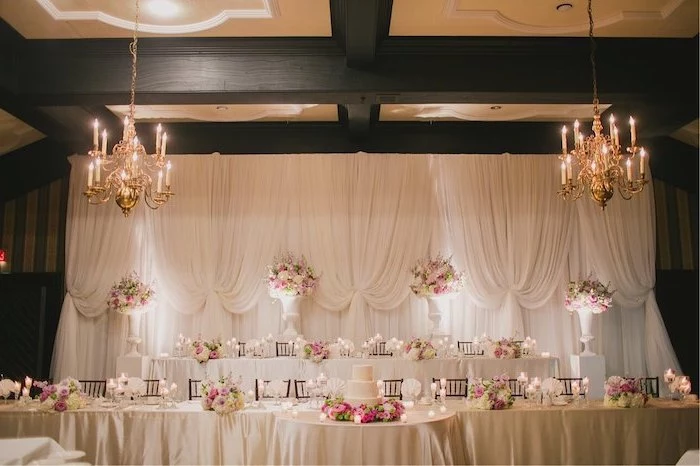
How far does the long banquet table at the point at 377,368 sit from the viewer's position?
8.78 metres

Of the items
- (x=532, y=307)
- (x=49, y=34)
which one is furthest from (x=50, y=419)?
(x=532, y=307)

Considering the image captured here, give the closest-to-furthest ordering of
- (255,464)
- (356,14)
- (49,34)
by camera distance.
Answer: (356,14)
(255,464)
(49,34)

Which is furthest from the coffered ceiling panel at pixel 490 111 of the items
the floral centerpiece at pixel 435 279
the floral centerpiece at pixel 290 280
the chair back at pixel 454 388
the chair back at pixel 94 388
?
the chair back at pixel 94 388

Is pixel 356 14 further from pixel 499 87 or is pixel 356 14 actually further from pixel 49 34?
pixel 49 34

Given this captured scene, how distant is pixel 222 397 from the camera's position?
6.43 metres

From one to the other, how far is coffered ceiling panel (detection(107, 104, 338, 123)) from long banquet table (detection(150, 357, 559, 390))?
3.59 metres

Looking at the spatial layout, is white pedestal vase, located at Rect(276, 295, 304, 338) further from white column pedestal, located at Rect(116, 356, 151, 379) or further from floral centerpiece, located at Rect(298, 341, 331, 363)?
white column pedestal, located at Rect(116, 356, 151, 379)

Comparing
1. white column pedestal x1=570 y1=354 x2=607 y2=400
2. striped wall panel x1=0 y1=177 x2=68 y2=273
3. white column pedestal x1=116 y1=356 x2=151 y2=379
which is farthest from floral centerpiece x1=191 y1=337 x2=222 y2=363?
white column pedestal x1=570 y1=354 x2=607 y2=400

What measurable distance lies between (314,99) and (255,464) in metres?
4.05

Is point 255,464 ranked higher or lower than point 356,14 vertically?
lower

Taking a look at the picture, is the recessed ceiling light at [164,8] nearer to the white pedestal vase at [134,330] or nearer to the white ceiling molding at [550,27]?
the white ceiling molding at [550,27]

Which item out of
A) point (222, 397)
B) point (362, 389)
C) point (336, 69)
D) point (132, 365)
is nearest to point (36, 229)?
point (132, 365)

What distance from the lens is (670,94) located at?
7230 millimetres

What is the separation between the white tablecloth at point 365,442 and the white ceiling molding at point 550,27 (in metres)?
4.04
